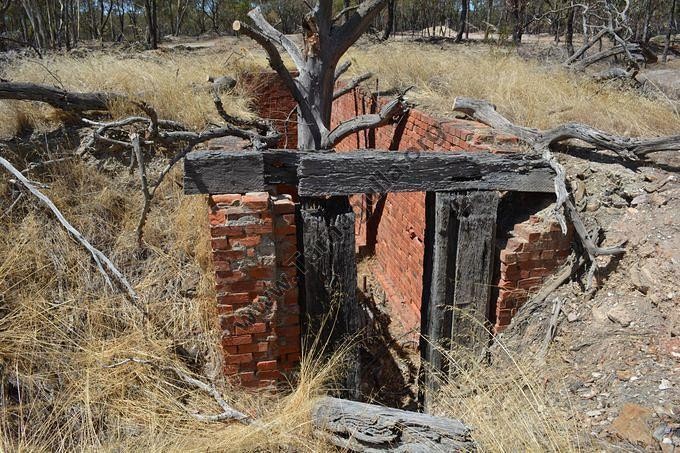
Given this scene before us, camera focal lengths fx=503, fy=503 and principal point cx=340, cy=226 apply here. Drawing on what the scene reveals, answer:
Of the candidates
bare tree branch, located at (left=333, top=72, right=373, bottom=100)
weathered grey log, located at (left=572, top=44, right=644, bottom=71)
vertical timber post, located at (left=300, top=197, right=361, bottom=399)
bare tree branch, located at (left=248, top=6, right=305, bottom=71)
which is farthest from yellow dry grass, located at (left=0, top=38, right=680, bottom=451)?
weathered grey log, located at (left=572, top=44, right=644, bottom=71)

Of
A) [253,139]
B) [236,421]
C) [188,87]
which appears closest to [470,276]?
[236,421]

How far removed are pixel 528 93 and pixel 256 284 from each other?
13.3ft

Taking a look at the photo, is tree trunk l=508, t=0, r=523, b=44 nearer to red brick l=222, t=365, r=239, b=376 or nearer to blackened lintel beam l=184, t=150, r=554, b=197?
blackened lintel beam l=184, t=150, r=554, b=197

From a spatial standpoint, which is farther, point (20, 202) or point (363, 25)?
point (363, 25)

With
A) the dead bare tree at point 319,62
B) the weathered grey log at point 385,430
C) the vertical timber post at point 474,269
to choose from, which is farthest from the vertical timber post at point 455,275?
the dead bare tree at point 319,62

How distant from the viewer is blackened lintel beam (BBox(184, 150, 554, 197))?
3174mm

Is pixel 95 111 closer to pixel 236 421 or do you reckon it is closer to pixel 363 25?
pixel 363 25

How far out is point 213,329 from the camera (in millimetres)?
3691

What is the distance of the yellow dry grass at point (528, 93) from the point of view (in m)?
4.88

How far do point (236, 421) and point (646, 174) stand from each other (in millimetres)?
3314

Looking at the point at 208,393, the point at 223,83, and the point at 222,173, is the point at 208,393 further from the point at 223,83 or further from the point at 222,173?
the point at 223,83

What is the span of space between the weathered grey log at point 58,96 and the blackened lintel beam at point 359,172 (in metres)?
2.99

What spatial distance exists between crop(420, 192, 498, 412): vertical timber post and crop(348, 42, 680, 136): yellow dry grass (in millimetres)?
1723

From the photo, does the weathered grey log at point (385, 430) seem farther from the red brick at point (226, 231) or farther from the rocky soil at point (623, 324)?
the red brick at point (226, 231)
